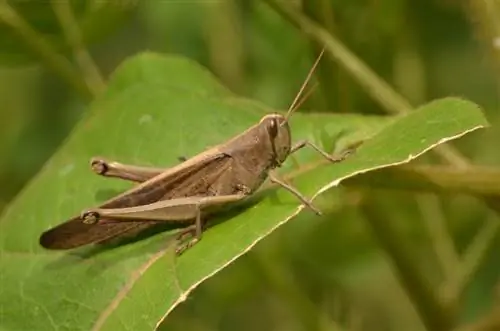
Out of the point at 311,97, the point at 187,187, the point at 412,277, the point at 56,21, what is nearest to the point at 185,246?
the point at 187,187

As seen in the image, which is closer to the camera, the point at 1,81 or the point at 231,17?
the point at 231,17

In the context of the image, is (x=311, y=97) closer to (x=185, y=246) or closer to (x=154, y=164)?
(x=154, y=164)

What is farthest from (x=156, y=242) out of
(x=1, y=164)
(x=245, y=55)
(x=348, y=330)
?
(x=1, y=164)

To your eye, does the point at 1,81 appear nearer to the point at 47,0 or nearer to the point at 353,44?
the point at 47,0

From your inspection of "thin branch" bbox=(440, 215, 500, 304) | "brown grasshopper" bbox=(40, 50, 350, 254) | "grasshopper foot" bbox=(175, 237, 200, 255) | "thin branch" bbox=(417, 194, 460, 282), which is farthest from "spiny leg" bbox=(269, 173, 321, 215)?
"thin branch" bbox=(417, 194, 460, 282)

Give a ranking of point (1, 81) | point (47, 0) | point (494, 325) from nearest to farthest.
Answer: point (494, 325)
point (47, 0)
point (1, 81)

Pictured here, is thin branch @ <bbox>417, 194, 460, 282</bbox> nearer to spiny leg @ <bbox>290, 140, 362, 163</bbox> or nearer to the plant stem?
the plant stem
